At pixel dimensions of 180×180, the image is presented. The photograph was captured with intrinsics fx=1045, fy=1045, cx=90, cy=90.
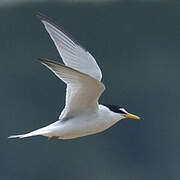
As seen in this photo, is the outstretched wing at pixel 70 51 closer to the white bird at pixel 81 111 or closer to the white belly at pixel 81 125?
the white bird at pixel 81 111

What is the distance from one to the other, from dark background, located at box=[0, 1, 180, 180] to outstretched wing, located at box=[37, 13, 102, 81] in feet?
21.7

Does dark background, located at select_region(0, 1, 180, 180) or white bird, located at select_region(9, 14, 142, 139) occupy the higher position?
white bird, located at select_region(9, 14, 142, 139)

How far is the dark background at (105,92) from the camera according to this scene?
15266 mm

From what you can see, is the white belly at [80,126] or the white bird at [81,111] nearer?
the white bird at [81,111]

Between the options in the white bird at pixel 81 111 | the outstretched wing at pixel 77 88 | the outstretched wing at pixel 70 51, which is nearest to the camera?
the outstretched wing at pixel 77 88

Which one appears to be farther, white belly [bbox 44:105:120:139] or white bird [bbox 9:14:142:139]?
white belly [bbox 44:105:120:139]

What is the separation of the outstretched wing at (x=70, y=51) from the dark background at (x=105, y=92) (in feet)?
21.7

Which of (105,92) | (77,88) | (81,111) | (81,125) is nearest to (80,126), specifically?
(81,125)

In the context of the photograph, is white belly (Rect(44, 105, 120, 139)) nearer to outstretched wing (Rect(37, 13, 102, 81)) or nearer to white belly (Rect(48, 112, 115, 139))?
white belly (Rect(48, 112, 115, 139))

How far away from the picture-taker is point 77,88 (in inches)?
289

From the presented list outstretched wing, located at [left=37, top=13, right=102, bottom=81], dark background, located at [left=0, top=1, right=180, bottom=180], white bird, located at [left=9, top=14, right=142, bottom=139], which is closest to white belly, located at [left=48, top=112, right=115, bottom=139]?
white bird, located at [left=9, top=14, right=142, bottom=139]

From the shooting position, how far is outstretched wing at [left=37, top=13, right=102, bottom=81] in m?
7.96

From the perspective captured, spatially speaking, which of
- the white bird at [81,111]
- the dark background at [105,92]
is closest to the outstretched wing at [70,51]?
the white bird at [81,111]

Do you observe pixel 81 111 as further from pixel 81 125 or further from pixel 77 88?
pixel 77 88
